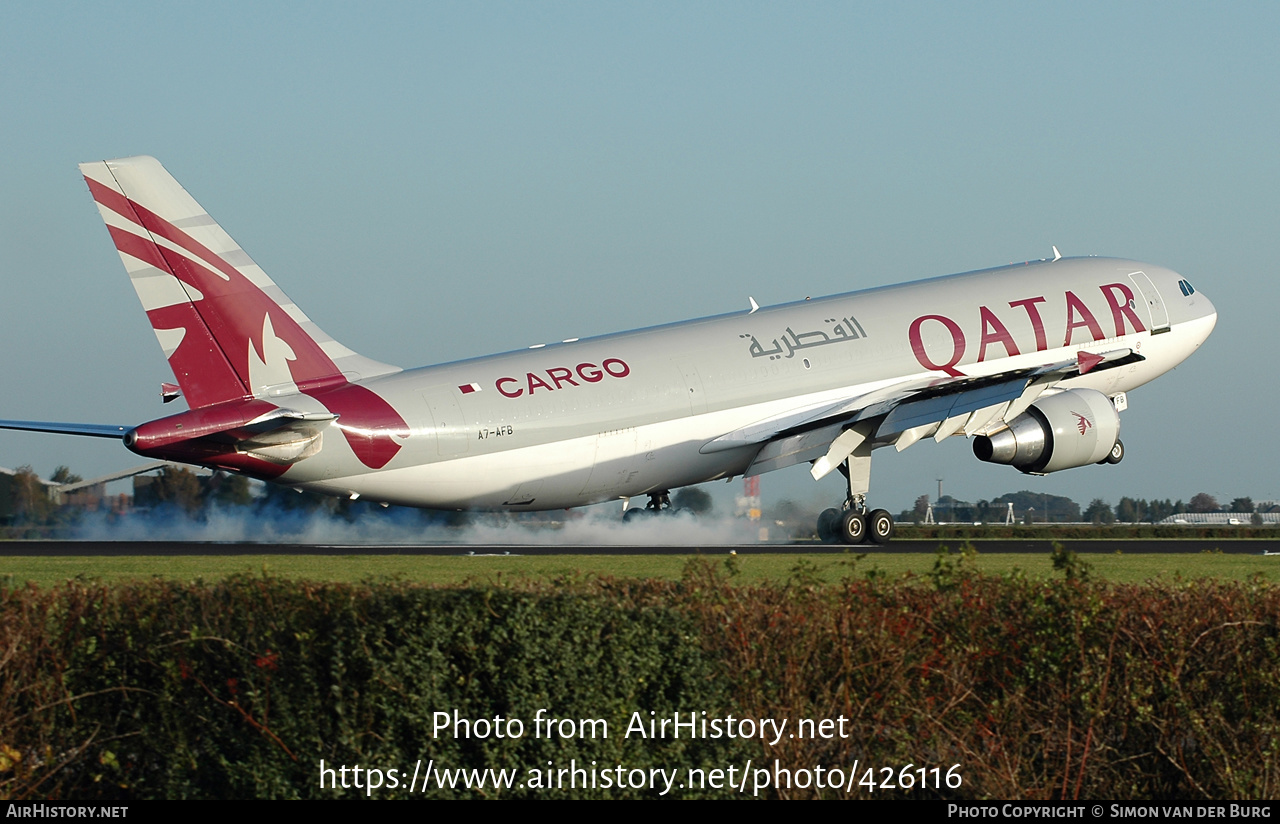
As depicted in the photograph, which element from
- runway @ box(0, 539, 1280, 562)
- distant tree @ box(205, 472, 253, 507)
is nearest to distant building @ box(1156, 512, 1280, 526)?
runway @ box(0, 539, 1280, 562)

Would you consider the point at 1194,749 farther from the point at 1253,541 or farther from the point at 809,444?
the point at 1253,541

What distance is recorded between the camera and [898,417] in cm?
3631

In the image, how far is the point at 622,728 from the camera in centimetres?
1148

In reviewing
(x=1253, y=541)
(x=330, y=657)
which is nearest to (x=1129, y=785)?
(x=330, y=657)

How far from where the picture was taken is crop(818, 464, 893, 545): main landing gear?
123ft

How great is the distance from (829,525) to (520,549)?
8961 millimetres

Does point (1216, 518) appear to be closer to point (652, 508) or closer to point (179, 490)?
point (652, 508)

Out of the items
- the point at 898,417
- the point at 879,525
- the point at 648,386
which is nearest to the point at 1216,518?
the point at 879,525

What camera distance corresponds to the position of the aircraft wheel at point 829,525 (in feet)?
125

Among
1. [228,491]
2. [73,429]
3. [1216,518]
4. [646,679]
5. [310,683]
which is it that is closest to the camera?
[310,683]

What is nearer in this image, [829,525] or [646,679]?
[646,679]

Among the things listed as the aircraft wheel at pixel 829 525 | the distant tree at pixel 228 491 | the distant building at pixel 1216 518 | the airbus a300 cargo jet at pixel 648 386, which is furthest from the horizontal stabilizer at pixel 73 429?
the distant building at pixel 1216 518

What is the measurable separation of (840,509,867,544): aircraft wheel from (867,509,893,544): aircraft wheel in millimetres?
192

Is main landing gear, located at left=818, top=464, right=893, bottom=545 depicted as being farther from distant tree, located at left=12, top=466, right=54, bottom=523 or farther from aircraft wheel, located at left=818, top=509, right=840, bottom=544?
distant tree, located at left=12, top=466, right=54, bottom=523
